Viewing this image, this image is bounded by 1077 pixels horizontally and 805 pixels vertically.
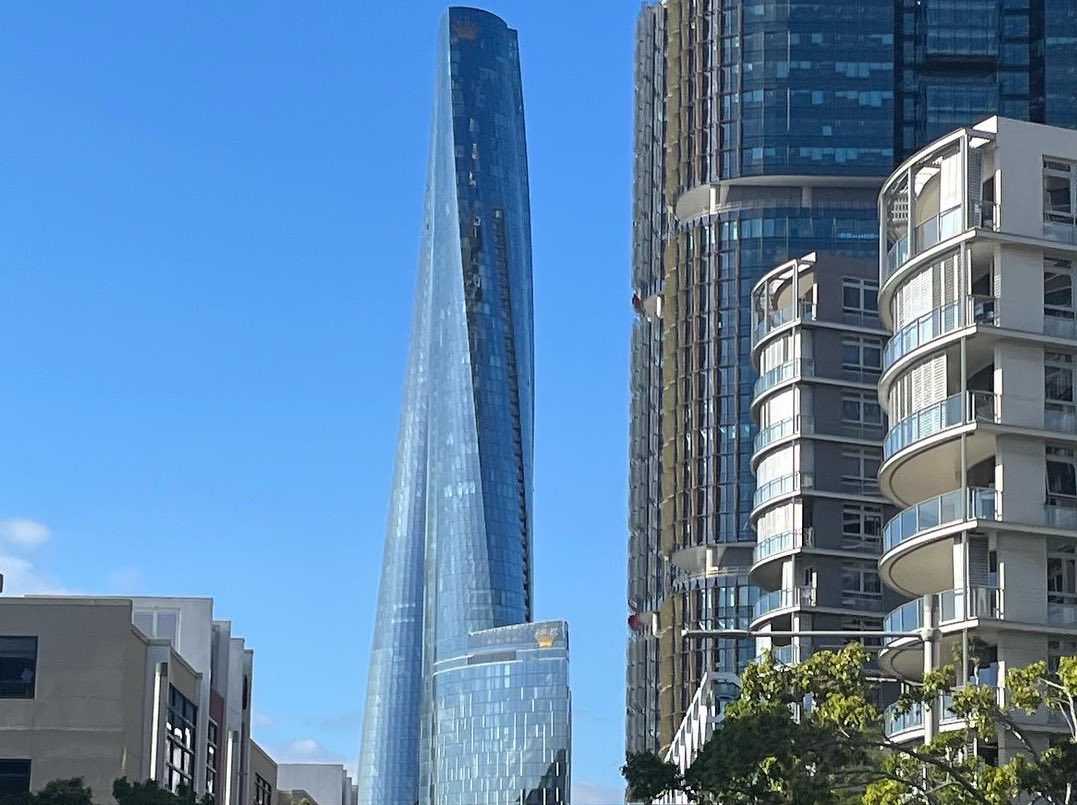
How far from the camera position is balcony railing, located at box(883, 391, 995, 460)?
75.8 metres

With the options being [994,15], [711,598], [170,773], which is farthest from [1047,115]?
[170,773]

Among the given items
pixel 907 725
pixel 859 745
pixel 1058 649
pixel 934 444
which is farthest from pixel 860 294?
pixel 859 745

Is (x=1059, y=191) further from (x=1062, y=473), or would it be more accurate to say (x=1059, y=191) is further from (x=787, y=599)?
(x=787, y=599)

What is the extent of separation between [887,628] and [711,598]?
89.0 m

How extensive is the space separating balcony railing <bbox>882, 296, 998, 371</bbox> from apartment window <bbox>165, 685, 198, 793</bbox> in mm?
37358

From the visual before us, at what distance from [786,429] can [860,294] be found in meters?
7.28

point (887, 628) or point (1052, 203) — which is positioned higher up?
point (1052, 203)

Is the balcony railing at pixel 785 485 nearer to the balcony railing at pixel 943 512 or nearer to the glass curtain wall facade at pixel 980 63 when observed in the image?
the balcony railing at pixel 943 512

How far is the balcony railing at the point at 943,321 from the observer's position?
76.4 metres

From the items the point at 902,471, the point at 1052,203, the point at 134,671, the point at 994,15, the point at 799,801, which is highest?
the point at 994,15

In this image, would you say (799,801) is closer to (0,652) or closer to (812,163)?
(0,652)

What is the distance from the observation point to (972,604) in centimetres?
7412

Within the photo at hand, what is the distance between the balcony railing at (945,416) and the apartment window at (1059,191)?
6718mm

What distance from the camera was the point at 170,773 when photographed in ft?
334
